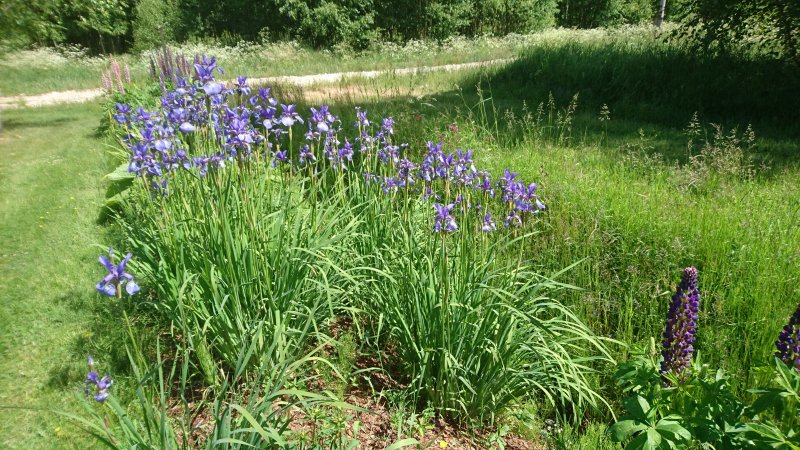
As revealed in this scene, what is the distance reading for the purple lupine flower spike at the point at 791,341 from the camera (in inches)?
76.4

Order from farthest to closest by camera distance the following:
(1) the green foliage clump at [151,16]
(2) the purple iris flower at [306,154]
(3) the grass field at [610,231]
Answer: (1) the green foliage clump at [151,16] < (2) the purple iris flower at [306,154] < (3) the grass field at [610,231]

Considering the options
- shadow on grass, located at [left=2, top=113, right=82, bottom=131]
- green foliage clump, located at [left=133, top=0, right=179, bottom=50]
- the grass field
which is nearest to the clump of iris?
the grass field

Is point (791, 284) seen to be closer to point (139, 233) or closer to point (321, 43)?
point (139, 233)

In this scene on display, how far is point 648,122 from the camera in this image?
7.69m

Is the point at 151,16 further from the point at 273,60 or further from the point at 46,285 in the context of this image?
the point at 46,285

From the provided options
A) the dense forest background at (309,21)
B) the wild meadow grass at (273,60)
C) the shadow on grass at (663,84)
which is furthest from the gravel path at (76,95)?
the shadow on grass at (663,84)

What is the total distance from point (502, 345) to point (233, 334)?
1.34 meters

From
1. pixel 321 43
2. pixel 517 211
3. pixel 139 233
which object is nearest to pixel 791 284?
pixel 517 211

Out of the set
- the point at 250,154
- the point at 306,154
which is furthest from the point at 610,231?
the point at 250,154

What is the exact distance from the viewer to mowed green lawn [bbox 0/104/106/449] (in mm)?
2846

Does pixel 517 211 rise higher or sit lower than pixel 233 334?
higher

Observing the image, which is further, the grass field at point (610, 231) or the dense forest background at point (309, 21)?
the dense forest background at point (309, 21)

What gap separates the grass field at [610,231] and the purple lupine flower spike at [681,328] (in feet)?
0.80

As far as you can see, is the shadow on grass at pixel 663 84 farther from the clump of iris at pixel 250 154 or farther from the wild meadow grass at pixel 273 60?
the clump of iris at pixel 250 154
